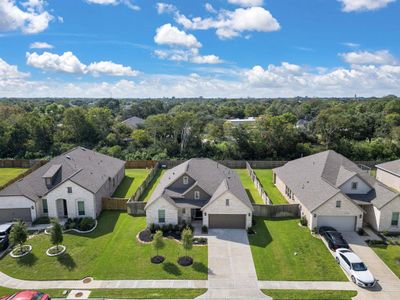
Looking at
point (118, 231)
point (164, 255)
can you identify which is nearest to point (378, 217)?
point (164, 255)

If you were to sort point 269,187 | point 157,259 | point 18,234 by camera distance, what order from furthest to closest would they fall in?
point 269,187, point 18,234, point 157,259

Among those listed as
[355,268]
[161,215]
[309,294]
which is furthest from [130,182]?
[355,268]

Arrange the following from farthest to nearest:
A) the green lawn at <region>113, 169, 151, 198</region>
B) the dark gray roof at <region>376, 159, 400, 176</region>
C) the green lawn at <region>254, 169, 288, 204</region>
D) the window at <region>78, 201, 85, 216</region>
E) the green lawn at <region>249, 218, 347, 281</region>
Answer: the dark gray roof at <region>376, 159, 400, 176</region> < the green lawn at <region>113, 169, 151, 198</region> < the green lawn at <region>254, 169, 288, 204</region> < the window at <region>78, 201, 85, 216</region> < the green lawn at <region>249, 218, 347, 281</region>

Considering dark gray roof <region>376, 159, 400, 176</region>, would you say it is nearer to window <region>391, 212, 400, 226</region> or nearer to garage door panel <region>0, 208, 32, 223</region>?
window <region>391, 212, 400, 226</region>

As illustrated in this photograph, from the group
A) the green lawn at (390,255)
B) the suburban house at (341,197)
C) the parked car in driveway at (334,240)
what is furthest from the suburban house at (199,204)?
the green lawn at (390,255)

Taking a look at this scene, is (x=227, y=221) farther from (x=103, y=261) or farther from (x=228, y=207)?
(x=103, y=261)

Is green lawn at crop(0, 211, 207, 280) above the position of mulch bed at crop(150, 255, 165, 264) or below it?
below

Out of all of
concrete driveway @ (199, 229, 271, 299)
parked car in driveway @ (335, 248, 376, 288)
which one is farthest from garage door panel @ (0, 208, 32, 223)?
parked car in driveway @ (335, 248, 376, 288)
